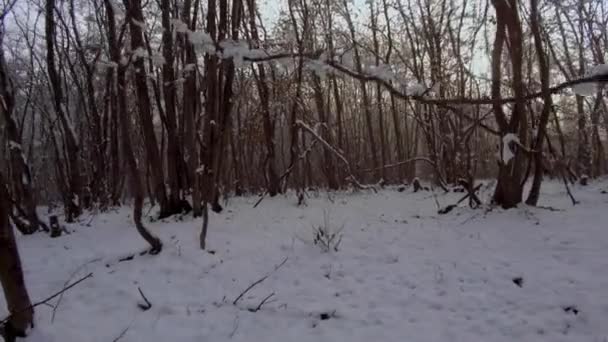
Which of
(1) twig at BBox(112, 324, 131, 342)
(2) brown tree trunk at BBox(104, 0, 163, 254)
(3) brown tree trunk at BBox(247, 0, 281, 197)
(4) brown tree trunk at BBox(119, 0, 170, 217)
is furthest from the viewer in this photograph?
(3) brown tree trunk at BBox(247, 0, 281, 197)

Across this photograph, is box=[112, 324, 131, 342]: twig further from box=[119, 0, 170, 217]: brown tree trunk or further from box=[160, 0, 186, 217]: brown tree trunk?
box=[160, 0, 186, 217]: brown tree trunk

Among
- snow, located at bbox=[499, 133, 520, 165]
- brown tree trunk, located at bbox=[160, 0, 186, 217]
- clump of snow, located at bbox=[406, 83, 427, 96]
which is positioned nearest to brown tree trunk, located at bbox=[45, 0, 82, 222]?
brown tree trunk, located at bbox=[160, 0, 186, 217]

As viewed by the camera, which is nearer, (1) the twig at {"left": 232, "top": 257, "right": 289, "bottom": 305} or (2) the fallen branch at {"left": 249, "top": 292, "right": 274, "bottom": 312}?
(2) the fallen branch at {"left": 249, "top": 292, "right": 274, "bottom": 312}

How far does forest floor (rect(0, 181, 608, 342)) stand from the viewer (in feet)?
9.52

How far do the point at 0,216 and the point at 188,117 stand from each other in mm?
2695

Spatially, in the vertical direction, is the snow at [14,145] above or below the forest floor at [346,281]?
above

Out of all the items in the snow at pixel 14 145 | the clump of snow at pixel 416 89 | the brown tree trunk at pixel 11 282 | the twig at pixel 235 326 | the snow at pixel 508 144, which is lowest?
the twig at pixel 235 326

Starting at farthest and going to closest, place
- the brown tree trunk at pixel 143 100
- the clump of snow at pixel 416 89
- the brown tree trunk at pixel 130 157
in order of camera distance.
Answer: the brown tree trunk at pixel 143 100
the brown tree trunk at pixel 130 157
the clump of snow at pixel 416 89

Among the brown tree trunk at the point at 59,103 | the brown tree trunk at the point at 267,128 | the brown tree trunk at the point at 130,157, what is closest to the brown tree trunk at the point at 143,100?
the brown tree trunk at the point at 130,157

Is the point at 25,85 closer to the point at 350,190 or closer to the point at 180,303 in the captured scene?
the point at 350,190

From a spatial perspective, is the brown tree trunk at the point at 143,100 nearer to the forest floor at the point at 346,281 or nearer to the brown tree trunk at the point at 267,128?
the forest floor at the point at 346,281

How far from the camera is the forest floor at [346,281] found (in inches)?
114

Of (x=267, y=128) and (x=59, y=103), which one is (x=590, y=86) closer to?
(x=267, y=128)

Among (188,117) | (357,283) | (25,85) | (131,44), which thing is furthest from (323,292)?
(25,85)
